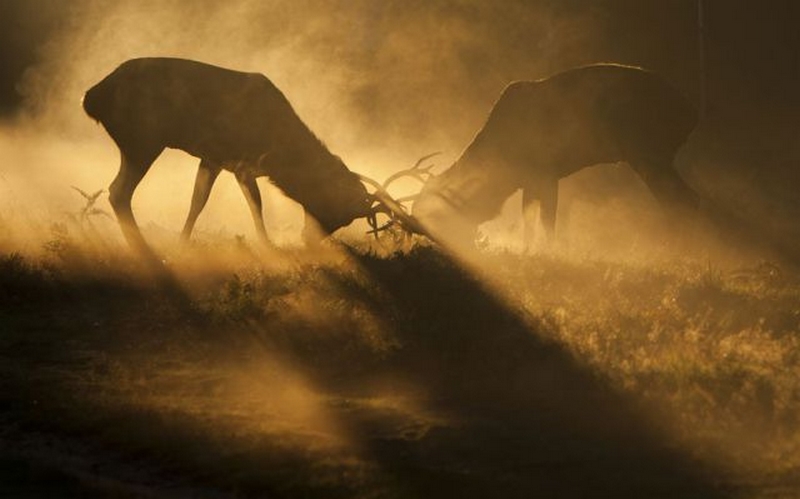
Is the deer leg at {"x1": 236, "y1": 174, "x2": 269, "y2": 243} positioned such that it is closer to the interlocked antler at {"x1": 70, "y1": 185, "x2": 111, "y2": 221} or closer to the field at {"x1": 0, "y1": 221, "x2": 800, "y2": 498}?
the field at {"x1": 0, "y1": 221, "x2": 800, "y2": 498}

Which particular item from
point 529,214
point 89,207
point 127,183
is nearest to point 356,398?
point 127,183

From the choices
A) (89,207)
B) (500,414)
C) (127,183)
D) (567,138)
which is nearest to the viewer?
(500,414)

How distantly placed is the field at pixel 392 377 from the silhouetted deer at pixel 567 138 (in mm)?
2664

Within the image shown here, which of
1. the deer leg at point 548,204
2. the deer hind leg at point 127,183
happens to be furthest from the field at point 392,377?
the deer leg at point 548,204

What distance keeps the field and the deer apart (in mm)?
1183

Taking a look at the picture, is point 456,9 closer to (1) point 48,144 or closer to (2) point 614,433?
(1) point 48,144

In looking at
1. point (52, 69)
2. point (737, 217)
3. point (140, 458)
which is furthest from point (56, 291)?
point (52, 69)

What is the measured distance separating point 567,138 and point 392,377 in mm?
6784

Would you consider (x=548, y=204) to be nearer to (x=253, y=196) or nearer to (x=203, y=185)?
(x=253, y=196)

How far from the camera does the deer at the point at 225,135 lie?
1388 centimetres

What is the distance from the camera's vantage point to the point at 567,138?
604 inches

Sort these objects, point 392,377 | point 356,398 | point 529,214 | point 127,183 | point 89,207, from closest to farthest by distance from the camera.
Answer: point 356,398
point 392,377
point 127,183
point 89,207
point 529,214

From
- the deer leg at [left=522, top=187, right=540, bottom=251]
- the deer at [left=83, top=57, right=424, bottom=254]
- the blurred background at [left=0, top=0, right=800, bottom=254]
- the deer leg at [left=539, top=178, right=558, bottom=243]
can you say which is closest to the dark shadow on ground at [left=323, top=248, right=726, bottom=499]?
the deer at [left=83, top=57, right=424, bottom=254]

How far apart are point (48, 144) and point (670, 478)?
20.7 metres
